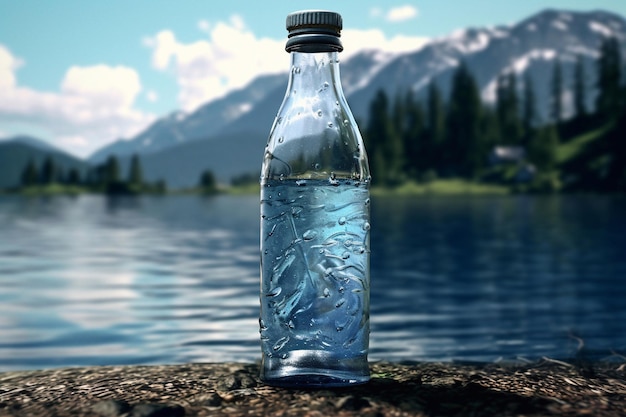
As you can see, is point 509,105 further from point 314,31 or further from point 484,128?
point 314,31

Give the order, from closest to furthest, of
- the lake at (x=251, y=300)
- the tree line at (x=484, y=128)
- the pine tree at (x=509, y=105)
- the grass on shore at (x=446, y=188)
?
the lake at (x=251, y=300) < the tree line at (x=484, y=128) < the grass on shore at (x=446, y=188) < the pine tree at (x=509, y=105)

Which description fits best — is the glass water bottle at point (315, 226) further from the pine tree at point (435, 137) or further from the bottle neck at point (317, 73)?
the pine tree at point (435, 137)

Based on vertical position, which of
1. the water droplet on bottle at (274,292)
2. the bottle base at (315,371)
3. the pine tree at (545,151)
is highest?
the pine tree at (545,151)

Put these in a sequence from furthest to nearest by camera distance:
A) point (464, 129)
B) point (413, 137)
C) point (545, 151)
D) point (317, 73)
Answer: point (413, 137)
point (464, 129)
point (545, 151)
point (317, 73)

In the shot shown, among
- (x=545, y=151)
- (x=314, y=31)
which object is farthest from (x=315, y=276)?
(x=545, y=151)

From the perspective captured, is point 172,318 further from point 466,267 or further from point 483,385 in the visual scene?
point 466,267

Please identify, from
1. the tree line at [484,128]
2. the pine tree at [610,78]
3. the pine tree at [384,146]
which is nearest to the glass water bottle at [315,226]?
the tree line at [484,128]
